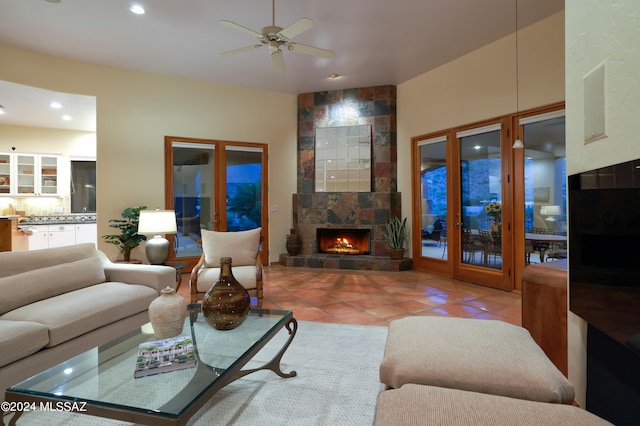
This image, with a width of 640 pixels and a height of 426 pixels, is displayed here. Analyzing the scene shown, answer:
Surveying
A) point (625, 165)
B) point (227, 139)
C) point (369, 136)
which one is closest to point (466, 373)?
point (625, 165)

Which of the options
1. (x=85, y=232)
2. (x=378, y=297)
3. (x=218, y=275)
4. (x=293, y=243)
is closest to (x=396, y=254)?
(x=378, y=297)

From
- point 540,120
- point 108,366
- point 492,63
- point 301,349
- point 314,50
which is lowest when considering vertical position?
point 301,349

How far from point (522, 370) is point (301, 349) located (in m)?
1.72

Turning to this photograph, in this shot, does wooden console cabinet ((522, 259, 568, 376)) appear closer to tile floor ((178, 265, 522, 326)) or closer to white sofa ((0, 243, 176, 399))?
tile floor ((178, 265, 522, 326))

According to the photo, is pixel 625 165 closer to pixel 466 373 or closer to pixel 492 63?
pixel 466 373

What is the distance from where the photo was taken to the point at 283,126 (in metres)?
6.58

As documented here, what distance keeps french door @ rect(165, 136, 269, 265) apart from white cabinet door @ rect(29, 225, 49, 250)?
3.55 m

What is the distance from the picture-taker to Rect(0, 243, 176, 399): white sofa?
1954 mm

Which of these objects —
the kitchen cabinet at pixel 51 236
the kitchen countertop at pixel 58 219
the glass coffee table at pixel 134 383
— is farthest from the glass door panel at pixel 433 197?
the kitchen countertop at pixel 58 219

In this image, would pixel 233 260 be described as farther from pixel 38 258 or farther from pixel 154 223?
pixel 38 258

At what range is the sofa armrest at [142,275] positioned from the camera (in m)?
3.04

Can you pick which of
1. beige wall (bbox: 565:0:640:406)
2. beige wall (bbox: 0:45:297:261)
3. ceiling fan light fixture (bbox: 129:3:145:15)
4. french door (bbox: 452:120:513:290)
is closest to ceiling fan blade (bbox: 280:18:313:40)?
ceiling fan light fixture (bbox: 129:3:145:15)

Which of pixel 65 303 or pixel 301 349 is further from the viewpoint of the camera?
pixel 301 349

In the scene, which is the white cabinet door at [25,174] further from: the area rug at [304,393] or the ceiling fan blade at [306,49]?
the area rug at [304,393]
